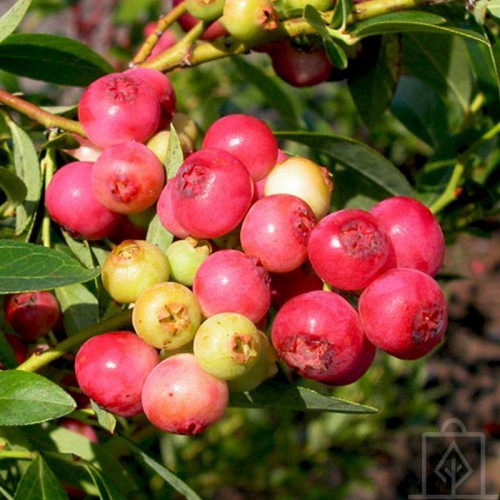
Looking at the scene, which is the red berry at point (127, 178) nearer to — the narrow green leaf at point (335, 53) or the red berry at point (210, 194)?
the red berry at point (210, 194)

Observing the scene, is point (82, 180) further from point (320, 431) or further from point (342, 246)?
point (320, 431)

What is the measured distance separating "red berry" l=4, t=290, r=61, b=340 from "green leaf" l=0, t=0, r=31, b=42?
0.27 meters

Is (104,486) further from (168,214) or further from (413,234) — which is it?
(413,234)

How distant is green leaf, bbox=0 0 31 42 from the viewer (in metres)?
0.87

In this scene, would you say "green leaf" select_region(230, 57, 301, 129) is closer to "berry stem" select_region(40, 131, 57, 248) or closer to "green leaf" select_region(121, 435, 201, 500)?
"berry stem" select_region(40, 131, 57, 248)

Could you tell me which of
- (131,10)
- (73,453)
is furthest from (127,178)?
(131,10)

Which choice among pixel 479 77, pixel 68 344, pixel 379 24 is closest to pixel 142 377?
pixel 68 344

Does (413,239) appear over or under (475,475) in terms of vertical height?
over

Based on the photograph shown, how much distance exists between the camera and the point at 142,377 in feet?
2.44

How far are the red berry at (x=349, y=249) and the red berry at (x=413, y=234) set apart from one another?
3 cm

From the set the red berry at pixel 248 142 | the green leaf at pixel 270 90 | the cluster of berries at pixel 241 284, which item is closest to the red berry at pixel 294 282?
the cluster of berries at pixel 241 284

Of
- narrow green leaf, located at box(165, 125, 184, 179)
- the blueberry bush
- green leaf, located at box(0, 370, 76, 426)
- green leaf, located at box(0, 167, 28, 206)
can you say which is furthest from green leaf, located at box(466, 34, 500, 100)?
green leaf, located at box(0, 370, 76, 426)

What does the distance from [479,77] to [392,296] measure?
607 millimetres

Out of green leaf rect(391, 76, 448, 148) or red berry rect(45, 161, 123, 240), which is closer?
red berry rect(45, 161, 123, 240)
